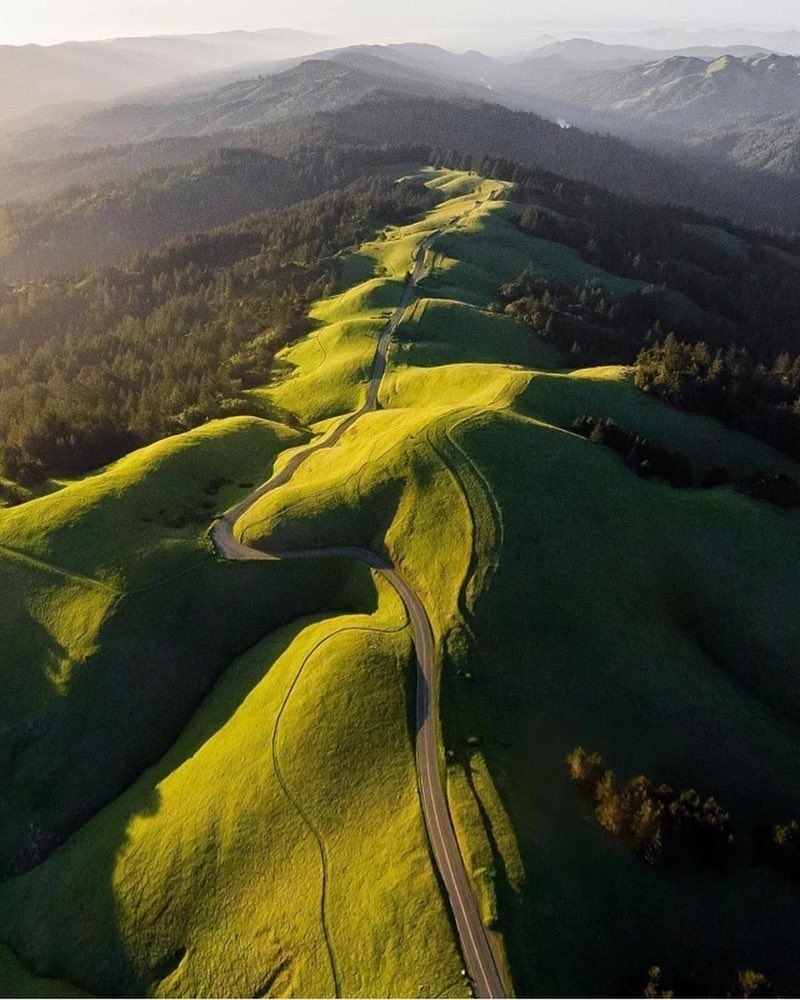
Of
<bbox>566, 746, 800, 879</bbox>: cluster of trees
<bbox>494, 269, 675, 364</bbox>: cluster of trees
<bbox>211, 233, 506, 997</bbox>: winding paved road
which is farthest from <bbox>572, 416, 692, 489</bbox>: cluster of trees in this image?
<bbox>494, 269, 675, 364</bbox>: cluster of trees

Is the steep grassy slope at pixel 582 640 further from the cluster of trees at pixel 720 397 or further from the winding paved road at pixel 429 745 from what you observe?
the cluster of trees at pixel 720 397

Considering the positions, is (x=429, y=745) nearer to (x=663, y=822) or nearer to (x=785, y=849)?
(x=663, y=822)

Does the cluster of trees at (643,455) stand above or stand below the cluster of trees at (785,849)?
above

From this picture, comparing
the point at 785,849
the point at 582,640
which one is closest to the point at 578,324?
the point at 582,640

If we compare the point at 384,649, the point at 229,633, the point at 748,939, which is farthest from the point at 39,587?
the point at 748,939

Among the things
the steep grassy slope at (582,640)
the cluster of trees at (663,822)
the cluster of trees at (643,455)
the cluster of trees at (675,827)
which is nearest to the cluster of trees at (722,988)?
the steep grassy slope at (582,640)

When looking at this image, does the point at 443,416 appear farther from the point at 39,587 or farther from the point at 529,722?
the point at 39,587
